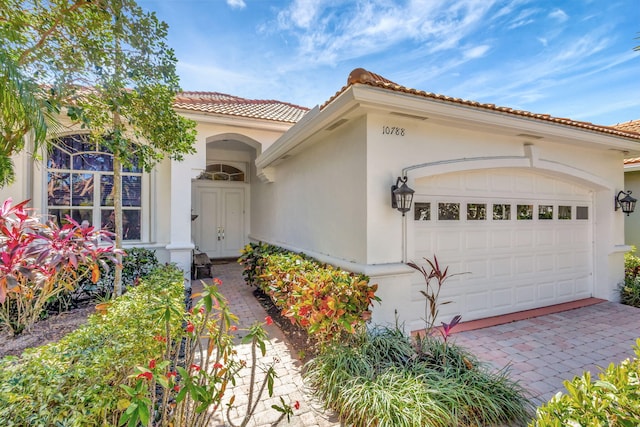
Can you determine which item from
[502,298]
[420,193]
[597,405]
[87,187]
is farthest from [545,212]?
[87,187]

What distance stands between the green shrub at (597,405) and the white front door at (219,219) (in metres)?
12.5

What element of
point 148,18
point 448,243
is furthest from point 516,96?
point 148,18

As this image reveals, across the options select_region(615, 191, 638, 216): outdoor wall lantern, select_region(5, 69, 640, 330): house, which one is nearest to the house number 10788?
select_region(5, 69, 640, 330): house

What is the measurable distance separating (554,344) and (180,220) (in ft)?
28.6

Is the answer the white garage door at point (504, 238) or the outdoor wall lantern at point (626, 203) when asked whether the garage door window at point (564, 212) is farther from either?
the outdoor wall lantern at point (626, 203)

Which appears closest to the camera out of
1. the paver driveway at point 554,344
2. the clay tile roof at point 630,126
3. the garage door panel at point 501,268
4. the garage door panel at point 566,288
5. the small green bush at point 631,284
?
the paver driveway at point 554,344

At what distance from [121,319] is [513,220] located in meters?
7.23

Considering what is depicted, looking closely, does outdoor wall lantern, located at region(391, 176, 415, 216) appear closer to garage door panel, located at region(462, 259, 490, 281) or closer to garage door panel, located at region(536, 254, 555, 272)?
garage door panel, located at region(462, 259, 490, 281)

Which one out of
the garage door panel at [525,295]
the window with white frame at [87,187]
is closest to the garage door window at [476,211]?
the garage door panel at [525,295]

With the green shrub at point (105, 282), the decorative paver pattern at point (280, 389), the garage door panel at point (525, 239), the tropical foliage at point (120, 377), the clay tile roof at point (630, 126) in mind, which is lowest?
the decorative paver pattern at point (280, 389)

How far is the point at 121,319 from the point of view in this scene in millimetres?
3014

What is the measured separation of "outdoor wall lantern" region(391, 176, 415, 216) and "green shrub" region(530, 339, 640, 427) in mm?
3114

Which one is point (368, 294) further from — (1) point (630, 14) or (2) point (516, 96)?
(2) point (516, 96)

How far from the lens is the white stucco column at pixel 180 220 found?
Result: 26.8 ft
